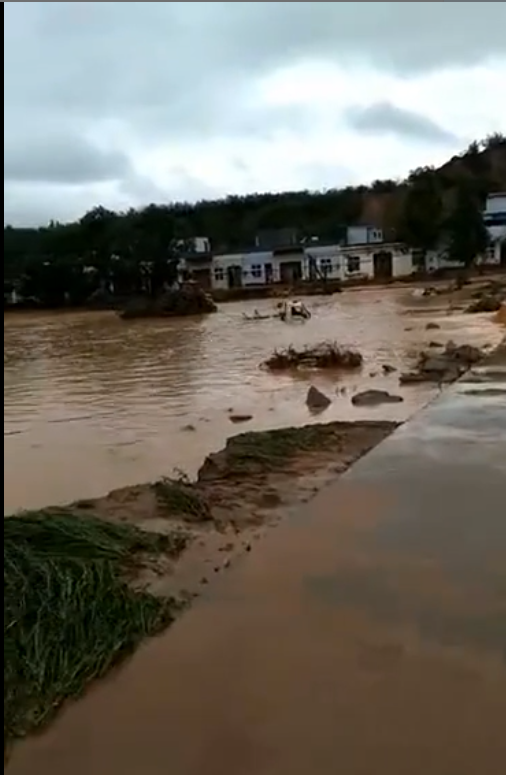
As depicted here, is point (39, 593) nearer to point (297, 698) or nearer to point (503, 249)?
point (297, 698)

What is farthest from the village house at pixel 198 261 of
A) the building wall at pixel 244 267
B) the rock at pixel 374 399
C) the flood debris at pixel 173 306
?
the rock at pixel 374 399

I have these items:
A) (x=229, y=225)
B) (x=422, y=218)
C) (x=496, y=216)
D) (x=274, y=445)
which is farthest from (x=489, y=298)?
(x=229, y=225)

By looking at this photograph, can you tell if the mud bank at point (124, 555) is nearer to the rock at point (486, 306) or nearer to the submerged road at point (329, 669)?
the submerged road at point (329, 669)

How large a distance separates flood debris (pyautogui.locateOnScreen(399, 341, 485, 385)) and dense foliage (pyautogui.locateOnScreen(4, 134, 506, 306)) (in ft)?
39.1

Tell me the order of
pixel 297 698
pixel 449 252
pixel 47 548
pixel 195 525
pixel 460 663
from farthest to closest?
pixel 449 252 < pixel 195 525 < pixel 47 548 < pixel 460 663 < pixel 297 698

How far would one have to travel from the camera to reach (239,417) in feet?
34.5

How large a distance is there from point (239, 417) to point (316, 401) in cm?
119

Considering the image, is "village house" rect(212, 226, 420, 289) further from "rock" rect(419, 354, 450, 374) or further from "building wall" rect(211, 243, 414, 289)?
"rock" rect(419, 354, 450, 374)

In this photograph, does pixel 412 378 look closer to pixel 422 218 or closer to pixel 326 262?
pixel 422 218

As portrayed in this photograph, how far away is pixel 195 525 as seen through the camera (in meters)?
5.33

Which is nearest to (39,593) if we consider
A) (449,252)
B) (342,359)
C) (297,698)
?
(297,698)

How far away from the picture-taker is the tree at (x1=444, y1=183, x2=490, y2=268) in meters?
46.1

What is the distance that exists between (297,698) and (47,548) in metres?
2.14

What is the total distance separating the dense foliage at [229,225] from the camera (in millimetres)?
39094
